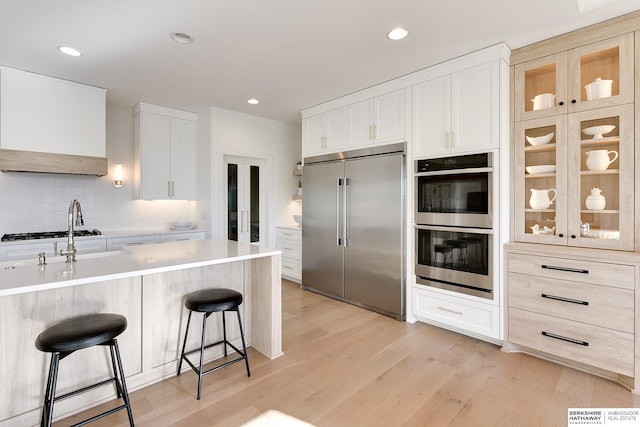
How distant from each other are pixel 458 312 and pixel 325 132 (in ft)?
8.67

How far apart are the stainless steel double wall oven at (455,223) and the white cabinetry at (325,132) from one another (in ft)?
3.82

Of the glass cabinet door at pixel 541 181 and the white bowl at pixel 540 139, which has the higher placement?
the white bowl at pixel 540 139

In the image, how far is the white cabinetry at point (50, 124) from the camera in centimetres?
316

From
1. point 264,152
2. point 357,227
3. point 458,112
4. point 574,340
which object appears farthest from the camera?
point 264,152

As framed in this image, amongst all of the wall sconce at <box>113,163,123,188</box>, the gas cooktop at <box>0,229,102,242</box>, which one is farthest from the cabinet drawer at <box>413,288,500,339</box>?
the wall sconce at <box>113,163,123,188</box>

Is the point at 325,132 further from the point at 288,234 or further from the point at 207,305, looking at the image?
the point at 207,305

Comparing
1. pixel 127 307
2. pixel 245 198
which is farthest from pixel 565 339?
pixel 245 198

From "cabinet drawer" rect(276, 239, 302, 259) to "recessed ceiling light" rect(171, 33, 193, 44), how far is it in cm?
296

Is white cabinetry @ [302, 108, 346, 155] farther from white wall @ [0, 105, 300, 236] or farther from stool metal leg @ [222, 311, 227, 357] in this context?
stool metal leg @ [222, 311, 227, 357]

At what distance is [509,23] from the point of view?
7.75ft

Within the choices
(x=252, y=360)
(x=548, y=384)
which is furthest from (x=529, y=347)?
(x=252, y=360)

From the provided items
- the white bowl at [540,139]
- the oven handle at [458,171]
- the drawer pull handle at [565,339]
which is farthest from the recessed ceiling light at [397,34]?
the drawer pull handle at [565,339]

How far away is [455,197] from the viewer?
295cm

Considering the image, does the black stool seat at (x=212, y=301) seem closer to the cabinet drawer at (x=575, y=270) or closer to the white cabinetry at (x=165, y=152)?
the cabinet drawer at (x=575, y=270)
